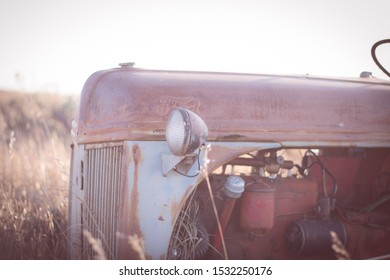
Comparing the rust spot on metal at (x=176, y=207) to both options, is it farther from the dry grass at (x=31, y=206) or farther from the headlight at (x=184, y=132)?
the dry grass at (x=31, y=206)

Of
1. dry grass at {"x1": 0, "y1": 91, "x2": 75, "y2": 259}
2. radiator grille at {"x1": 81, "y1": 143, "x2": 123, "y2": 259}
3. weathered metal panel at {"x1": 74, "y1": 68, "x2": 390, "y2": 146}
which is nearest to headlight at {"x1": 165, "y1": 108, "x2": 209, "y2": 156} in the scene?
weathered metal panel at {"x1": 74, "y1": 68, "x2": 390, "y2": 146}

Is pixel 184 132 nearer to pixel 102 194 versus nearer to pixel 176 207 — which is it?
pixel 176 207

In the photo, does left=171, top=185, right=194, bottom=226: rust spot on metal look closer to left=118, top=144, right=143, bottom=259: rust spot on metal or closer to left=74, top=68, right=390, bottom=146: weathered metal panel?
left=118, top=144, right=143, bottom=259: rust spot on metal

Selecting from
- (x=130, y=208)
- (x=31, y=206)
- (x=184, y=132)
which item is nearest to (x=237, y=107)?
(x=184, y=132)

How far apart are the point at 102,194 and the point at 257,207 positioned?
799mm

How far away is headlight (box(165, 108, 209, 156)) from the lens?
242 cm

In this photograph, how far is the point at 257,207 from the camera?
292 centimetres

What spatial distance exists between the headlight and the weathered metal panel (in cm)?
21

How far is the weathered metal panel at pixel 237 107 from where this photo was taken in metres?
2.72

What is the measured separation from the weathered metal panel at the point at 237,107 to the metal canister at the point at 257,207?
0.28 m
